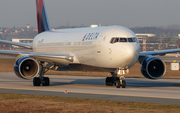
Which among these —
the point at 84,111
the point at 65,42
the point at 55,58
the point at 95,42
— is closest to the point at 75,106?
the point at 84,111

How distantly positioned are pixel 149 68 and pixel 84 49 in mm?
5777

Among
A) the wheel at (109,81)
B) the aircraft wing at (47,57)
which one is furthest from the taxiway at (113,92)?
the aircraft wing at (47,57)

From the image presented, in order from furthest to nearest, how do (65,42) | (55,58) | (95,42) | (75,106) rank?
(65,42) < (55,58) < (95,42) < (75,106)

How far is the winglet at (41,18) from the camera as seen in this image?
39094 mm

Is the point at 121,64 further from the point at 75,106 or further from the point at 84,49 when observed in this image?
the point at 75,106

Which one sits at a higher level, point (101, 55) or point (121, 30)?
point (121, 30)

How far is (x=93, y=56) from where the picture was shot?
86.6 ft

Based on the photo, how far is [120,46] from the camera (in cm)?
2411

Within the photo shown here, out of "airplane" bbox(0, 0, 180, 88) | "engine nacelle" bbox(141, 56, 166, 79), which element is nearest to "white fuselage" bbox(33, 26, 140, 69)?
"airplane" bbox(0, 0, 180, 88)

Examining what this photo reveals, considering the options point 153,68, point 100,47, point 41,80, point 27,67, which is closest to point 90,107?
point 100,47

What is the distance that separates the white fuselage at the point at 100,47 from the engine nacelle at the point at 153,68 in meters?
3.46

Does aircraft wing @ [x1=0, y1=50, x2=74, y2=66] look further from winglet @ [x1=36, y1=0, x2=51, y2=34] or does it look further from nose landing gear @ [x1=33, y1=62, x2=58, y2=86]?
winglet @ [x1=36, y1=0, x2=51, y2=34]

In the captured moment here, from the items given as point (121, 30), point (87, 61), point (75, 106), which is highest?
point (121, 30)

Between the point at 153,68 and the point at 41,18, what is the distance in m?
16.3
